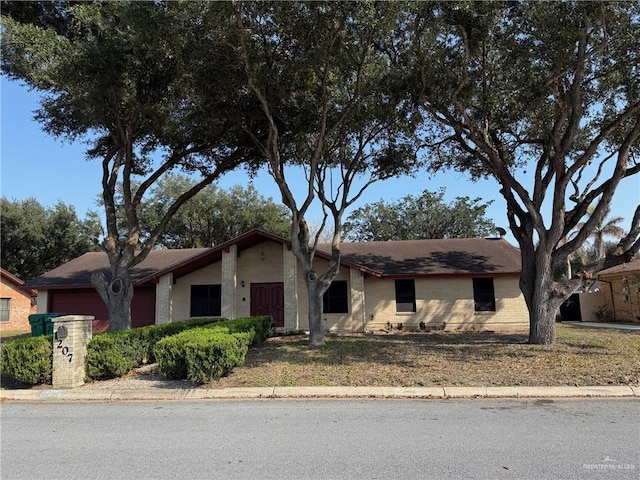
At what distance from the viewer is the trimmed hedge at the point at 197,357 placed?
9.19 meters

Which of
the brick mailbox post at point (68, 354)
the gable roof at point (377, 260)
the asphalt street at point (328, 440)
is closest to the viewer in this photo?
the asphalt street at point (328, 440)

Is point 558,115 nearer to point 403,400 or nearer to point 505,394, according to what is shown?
point 505,394

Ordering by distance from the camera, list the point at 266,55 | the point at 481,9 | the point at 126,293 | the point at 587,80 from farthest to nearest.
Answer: the point at 126,293 < the point at 587,80 < the point at 266,55 < the point at 481,9

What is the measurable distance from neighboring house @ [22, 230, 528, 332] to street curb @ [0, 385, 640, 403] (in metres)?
10.5

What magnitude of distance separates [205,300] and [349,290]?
643 cm

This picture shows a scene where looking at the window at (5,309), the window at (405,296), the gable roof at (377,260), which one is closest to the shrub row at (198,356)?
the gable roof at (377,260)

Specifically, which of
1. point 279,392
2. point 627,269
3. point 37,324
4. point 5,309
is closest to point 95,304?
point 37,324

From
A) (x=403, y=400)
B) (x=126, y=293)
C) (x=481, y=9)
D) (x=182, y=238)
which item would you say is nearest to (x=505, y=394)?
(x=403, y=400)

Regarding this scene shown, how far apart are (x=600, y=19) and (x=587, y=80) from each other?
317 centimetres

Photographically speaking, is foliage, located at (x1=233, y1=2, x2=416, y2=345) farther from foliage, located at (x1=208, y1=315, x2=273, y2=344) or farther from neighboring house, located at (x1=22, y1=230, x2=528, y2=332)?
neighboring house, located at (x1=22, y1=230, x2=528, y2=332)

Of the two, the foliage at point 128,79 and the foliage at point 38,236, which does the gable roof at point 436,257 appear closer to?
the foliage at point 128,79

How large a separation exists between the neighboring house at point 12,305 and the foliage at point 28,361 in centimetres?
2191

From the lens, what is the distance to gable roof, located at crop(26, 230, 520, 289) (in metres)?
20.0

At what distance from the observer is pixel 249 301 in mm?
20656
